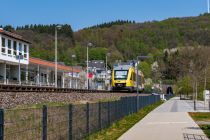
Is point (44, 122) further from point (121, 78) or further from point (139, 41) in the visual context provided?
point (139, 41)

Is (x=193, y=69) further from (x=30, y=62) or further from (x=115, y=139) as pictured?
(x=115, y=139)

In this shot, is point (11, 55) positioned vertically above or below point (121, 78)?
above

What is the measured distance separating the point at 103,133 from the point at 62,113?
7.40 metres

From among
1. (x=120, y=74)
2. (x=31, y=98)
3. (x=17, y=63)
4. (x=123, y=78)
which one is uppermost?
(x=17, y=63)

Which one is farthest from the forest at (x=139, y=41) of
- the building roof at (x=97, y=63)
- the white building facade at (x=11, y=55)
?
the white building facade at (x=11, y=55)

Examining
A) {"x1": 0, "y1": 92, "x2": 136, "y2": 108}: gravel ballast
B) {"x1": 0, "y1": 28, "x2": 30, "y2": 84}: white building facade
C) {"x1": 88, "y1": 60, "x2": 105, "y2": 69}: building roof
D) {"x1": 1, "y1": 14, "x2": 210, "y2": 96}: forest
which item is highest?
{"x1": 1, "y1": 14, "x2": 210, "y2": 96}: forest

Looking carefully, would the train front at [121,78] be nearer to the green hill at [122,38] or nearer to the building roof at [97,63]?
the green hill at [122,38]

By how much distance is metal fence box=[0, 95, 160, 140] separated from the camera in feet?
28.2

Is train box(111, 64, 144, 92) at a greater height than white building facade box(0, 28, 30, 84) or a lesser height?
lesser

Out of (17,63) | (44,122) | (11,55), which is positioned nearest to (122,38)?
(17,63)

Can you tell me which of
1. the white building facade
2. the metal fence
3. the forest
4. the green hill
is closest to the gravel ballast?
the metal fence

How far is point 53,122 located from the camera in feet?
38.7

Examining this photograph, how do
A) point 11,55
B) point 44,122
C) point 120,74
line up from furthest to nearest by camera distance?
point 11,55 < point 120,74 < point 44,122

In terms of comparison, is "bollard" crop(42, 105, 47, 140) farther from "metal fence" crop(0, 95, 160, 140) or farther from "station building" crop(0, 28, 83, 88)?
"station building" crop(0, 28, 83, 88)
